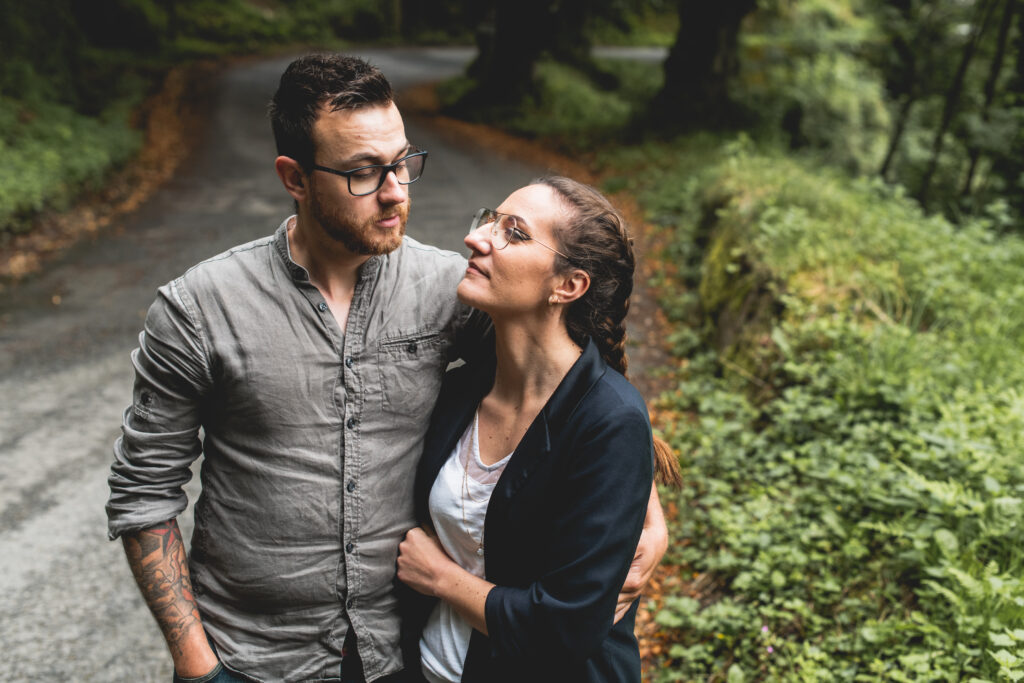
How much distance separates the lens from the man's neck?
6.46ft

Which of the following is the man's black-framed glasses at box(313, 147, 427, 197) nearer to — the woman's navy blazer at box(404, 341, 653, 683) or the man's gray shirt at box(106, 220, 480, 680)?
the man's gray shirt at box(106, 220, 480, 680)

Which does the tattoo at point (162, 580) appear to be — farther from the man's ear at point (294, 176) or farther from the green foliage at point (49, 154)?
the green foliage at point (49, 154)

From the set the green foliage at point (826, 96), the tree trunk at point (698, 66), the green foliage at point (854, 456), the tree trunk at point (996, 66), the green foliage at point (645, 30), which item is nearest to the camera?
the green foliage at point (854, 456)

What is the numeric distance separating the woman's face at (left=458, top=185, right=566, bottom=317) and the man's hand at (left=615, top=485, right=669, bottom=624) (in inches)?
23.9

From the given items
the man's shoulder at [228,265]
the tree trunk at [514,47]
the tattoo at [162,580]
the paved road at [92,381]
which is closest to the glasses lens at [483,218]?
the man's shoulder at [228,265]

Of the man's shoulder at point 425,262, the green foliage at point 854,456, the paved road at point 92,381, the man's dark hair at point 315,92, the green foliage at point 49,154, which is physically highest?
the man's dark hair at point 315,92

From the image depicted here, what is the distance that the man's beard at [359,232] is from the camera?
189cm

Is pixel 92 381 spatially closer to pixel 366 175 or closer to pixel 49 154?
pixel 366 175

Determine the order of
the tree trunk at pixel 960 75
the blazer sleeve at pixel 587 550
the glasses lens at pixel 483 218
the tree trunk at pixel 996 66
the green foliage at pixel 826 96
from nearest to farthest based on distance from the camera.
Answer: the blazer sleeve at pixel 587 550, the glasses lens at pixel 483 218, the tree trunk at pixel 996 66, the tree trunk at pixel 960 75, the green foliage at pixel 826 96

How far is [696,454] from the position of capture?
15.9 ft

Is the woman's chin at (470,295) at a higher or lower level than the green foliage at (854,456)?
higher

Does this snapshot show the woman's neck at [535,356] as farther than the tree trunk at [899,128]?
No

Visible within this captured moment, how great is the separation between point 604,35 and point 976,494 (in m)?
29.5

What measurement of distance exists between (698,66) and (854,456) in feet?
40.4
